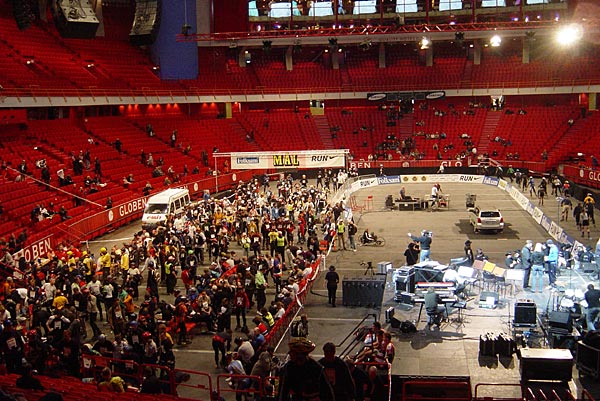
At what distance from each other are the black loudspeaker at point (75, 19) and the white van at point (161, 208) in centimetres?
1331

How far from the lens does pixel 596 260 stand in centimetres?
2120

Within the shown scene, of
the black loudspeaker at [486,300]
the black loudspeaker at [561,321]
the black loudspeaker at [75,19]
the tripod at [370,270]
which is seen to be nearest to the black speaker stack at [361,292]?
the tripod at [370,270]

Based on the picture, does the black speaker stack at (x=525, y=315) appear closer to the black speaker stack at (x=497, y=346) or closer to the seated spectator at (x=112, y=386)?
the black speaker stack at (x=497, y=346)

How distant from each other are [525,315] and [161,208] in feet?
67.5

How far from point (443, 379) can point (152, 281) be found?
11284mm

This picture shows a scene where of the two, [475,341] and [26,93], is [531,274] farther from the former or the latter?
[26,93]

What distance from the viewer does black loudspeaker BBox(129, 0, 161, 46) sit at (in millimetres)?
48469

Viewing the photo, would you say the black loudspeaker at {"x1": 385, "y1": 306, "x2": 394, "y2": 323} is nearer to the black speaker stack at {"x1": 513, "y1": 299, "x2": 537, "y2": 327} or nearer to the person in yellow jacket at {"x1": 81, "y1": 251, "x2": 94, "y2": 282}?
the black speaker stack at {"x1": 513, "y1": 299, "x2": 537, "y2": 327}

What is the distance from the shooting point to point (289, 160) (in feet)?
131

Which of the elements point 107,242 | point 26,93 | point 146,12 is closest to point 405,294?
point 107,242

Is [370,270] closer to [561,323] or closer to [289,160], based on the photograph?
[561,323]

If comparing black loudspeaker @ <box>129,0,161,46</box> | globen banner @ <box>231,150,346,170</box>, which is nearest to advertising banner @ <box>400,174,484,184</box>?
globen banner @ <box>231,150,346,170</box>

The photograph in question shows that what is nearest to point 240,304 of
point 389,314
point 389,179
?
point 389,314

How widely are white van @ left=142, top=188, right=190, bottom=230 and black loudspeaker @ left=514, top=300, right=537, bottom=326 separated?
18.8m
